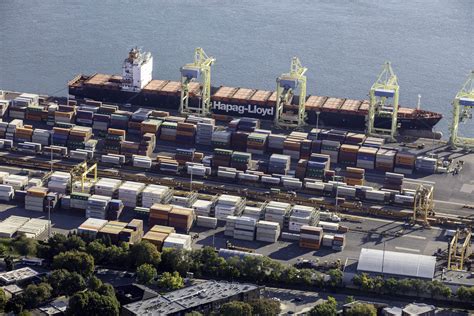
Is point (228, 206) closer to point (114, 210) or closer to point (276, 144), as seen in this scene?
point (114, 210)

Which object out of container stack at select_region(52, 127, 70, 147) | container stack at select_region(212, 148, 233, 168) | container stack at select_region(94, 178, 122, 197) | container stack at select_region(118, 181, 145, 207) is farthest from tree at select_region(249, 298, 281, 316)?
container stack at select_region(52, 127, 70, 147)

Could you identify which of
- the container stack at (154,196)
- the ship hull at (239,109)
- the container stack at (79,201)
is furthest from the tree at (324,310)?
the ship hull at (239,109)

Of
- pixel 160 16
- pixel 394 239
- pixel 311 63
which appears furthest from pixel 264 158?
pixel 160 16

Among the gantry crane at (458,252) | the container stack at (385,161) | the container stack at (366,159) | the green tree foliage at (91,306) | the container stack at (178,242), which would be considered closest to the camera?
the green tree foliage at (91,306)

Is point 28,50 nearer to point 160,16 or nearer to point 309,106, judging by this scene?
point 160,16

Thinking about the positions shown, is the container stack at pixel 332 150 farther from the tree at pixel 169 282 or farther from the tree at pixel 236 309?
the tree at pixel 236 309

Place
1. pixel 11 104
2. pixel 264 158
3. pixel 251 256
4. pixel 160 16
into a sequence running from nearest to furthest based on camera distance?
pixel 251 256, pixel 264 158, pixel 11 104, pixel 160 16

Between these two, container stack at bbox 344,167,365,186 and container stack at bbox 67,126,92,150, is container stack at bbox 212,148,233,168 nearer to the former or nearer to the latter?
container stack at bbox 344,167,365,186
